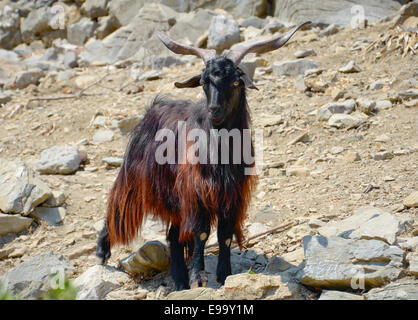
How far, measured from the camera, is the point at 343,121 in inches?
267

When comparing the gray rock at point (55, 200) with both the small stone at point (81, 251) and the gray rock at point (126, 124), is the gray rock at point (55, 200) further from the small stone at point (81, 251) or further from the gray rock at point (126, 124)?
the gray rock at point (126, 124)

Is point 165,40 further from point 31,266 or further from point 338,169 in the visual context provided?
point 338,169

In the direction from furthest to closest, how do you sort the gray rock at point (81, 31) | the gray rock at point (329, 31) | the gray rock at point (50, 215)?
the gray rock at point (81, 31)
the gray rock at point (329, 31)
the gray rock at point (50, 215)

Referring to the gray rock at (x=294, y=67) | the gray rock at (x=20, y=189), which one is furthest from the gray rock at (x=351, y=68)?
the gray rock at (x=20, y=189)

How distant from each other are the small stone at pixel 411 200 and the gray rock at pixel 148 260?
7.14 feet

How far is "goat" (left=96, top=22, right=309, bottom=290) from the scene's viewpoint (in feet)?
12.5

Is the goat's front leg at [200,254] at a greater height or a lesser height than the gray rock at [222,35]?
lesser

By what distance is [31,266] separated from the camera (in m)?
4.03

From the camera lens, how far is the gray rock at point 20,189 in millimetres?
5660

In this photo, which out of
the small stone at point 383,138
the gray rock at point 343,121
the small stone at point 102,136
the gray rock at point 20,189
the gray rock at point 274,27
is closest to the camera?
the gray rock at point 20,189

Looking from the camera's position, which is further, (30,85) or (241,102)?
(30,85)

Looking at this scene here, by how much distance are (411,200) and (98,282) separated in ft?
9.08
